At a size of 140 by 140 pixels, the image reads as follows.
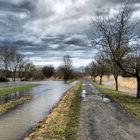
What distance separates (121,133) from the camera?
38.6 ft

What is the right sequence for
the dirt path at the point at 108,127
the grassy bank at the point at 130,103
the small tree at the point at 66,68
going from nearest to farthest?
1. the dirt path at the point at 108,127
2. the grassy bank at the point at 130,103
3. the small tree at the point at 66,68

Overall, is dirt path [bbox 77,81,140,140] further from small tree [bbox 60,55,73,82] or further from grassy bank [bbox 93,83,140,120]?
small tree [bbox 60,55,73,82]

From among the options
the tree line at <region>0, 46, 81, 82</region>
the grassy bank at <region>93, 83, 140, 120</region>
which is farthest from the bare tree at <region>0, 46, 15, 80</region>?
the grassy bank at <region>93, 83, 140, 120</region>

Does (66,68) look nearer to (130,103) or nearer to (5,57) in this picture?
(5,57)

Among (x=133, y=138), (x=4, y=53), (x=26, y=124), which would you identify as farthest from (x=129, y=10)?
(x=4, y=53)

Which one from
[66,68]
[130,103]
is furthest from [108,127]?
[66,68]

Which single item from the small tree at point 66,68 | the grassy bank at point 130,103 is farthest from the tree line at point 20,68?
the grassy bank at point 130,103

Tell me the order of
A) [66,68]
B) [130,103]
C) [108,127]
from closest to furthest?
[108,127]
[130,103]
[66,68]

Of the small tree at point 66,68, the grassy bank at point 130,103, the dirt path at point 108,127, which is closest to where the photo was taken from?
the dirt path at point 108,127

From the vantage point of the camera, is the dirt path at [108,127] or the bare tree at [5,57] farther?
the bare tree at [5,57]

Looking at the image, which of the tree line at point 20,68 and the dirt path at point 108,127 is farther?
the tree line at point 20,68

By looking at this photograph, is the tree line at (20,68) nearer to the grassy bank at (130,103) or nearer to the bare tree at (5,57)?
the bare tree at (5,57)

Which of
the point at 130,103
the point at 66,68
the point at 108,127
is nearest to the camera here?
the point at 108,127

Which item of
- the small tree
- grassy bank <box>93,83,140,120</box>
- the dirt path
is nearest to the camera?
the dirt path
